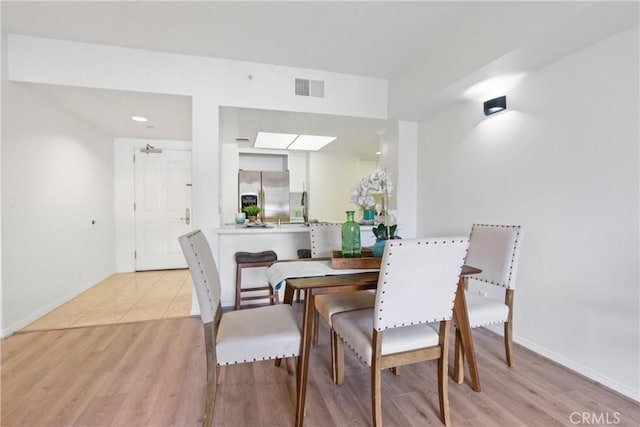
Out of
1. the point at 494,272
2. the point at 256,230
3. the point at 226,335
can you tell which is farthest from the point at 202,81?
the point at 494,272

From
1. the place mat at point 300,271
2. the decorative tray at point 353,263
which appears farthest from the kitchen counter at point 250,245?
the decorative tray at point 353,263

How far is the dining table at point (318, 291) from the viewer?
4.83ft

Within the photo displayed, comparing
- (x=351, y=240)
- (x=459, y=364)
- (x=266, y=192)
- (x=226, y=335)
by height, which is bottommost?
(x=459, y=364)

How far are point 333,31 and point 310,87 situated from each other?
0.81 m

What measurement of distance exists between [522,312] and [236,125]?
12.4 ft

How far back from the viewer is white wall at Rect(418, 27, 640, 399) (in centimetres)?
176

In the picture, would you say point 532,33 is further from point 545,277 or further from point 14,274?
point 14,274

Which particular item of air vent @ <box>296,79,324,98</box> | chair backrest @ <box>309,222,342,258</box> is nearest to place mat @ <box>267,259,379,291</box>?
chair backrest @ <box>309,222,342,258</box>

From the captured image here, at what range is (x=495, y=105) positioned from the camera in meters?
2.54

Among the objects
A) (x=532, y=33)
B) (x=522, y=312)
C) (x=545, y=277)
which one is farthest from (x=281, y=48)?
(x=522, y=312)

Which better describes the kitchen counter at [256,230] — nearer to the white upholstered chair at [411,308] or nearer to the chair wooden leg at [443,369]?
the white upholstered chair at [411,308]

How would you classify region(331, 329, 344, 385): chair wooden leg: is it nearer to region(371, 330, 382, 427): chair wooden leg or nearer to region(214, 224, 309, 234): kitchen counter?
region(371, 330, 382, 427): chair wooden leg

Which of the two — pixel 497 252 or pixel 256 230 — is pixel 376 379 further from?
pixel 256 230

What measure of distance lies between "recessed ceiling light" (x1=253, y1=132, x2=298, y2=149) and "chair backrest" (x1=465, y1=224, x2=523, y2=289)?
121 inches
